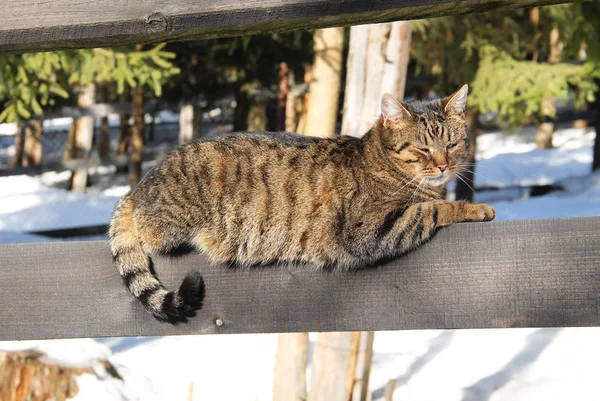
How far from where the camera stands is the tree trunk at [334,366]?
500cm

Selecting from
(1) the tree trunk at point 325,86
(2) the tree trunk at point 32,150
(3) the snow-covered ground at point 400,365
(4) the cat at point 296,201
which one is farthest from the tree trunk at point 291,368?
→ (2) the tree trunk at point 32,150

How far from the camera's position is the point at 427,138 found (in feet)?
8.83

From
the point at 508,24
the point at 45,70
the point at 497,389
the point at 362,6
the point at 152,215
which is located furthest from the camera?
the point at 508,24

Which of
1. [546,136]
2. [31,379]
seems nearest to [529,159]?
[546,136]

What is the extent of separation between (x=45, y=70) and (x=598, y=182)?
28.1 ft

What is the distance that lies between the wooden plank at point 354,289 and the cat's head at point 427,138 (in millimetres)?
735

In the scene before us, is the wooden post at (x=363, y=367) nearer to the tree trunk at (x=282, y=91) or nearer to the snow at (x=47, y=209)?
the snow at (x=47, y=209)

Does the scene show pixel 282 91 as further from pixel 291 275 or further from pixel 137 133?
pixel 291 275

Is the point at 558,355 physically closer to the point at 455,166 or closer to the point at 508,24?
the point at 455,166

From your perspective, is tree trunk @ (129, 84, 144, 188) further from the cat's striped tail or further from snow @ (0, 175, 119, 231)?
the cat's striped tail

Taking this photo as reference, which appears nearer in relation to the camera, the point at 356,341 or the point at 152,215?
the point at 152,215

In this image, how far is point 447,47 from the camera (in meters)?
9.29

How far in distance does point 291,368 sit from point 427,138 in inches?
130

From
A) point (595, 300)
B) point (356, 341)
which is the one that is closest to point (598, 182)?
point (356, 341)
